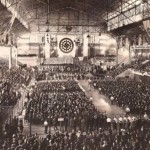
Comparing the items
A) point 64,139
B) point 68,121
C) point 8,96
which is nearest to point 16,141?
point 64,139

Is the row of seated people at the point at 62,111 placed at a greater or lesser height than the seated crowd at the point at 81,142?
greater

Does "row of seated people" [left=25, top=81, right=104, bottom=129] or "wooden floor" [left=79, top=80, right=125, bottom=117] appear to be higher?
"row of seated people" [left=25, top=81, right=104, bottom=129]

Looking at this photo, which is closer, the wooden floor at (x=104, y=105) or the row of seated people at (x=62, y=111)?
the row of seated people at (x=62, y=111)

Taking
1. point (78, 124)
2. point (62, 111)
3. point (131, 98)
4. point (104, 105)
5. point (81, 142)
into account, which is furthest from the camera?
point (104, 105)

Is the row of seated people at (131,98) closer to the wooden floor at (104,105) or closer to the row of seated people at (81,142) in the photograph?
the wooden floor at (104,105)

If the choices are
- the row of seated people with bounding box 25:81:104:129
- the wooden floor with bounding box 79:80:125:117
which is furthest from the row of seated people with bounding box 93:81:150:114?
the row of seated people with bounding box 25:81:104:129

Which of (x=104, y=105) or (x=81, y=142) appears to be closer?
(x=81, y=142)

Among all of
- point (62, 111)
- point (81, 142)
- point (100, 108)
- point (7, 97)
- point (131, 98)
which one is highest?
point (7, 97)

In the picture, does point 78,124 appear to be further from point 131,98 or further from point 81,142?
point 131,98

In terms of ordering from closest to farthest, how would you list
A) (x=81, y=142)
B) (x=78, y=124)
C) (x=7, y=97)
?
(x=81, y=142), (x=78, y=124), (x=7, y=97)

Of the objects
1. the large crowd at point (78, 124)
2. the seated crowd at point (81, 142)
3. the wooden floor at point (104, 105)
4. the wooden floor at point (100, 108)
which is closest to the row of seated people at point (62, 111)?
the large crowd at point (78, 124)

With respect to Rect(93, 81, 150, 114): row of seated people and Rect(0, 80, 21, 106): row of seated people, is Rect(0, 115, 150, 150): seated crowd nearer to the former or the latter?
Rect(93, 81, 150, 114): row of seated people

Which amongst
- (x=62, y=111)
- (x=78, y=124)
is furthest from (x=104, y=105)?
(x=78, y=124)

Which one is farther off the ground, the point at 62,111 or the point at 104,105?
the point at 62,111
